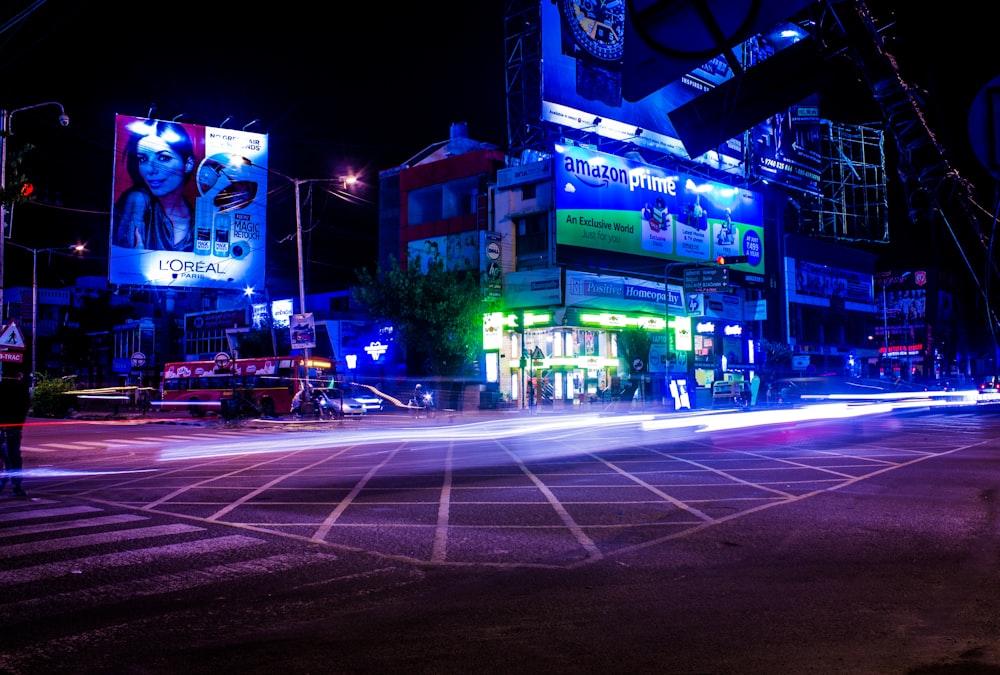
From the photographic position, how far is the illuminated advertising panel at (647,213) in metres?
43.4

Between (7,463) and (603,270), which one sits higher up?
(603,270)

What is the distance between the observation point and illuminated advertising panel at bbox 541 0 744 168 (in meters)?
43.6

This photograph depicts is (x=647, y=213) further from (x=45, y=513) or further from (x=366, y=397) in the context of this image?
(x=45, y=513)

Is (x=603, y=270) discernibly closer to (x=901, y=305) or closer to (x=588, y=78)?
(x=588, y=78)

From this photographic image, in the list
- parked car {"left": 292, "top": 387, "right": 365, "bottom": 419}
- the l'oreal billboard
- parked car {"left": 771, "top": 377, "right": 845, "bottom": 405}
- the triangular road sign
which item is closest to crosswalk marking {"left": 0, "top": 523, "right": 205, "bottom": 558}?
the triangular road sign

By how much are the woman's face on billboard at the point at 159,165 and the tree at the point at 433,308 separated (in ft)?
35.9

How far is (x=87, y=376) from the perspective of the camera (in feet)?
231

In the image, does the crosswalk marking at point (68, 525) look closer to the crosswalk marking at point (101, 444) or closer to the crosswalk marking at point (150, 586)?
the crosswalk marking at point (150, 586)

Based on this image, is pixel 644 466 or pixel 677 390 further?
pixel 677 390

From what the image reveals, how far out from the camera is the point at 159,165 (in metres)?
38.2

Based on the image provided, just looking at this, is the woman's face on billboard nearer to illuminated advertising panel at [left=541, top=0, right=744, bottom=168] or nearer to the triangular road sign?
illuminated advertising panel at [left=541, top=0, right=744, bottom=168]

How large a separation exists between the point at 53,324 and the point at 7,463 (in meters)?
72.7

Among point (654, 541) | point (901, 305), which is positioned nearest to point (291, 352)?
point (654, 541)

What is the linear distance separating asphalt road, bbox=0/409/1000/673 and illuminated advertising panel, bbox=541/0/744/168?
35.6 metres
